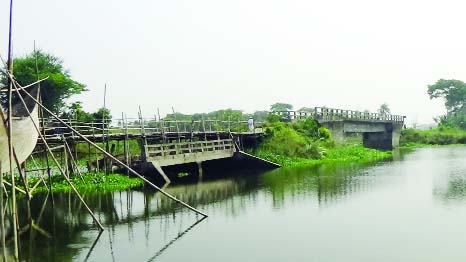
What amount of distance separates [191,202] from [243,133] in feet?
58.4

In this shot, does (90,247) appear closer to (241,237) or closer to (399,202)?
(241,237)

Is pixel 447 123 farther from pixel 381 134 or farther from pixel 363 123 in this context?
pixel 363 123

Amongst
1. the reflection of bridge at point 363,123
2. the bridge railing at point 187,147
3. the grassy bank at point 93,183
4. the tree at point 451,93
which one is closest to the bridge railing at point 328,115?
the reflection of bridge at point 363,123

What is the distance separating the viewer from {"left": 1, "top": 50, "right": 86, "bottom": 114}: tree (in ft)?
157

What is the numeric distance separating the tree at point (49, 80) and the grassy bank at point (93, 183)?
18350 millimetres

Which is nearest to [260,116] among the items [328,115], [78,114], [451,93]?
[328,115]

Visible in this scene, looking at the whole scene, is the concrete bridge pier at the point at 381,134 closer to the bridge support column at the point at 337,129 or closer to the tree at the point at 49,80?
the bridge support column at the point at 337,129

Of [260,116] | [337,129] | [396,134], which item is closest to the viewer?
[260,116]

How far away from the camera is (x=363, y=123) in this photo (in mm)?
63625

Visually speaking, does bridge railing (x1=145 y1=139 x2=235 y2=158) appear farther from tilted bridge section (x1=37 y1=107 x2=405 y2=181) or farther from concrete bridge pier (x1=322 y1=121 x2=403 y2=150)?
concrete bridge pier (x1=322 y1=121 x2=403 y2=150)

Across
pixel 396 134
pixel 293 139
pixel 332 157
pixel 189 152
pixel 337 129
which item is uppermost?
pixel 337 129

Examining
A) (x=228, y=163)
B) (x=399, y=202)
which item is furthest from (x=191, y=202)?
(x=228, y=163)

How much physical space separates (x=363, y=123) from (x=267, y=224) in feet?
150

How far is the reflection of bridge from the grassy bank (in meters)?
24.6
